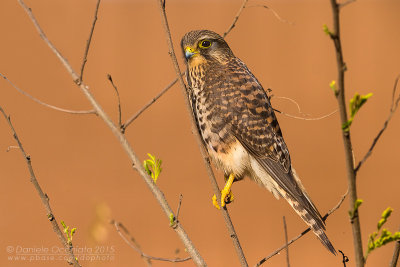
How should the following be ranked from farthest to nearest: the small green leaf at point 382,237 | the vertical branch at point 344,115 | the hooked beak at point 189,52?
the hooked beak at point 189,52
the small green leaf at point 382,237
the vertical branch at point 344,115

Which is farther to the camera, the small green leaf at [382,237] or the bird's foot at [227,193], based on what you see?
the bird's foot at [227,193]

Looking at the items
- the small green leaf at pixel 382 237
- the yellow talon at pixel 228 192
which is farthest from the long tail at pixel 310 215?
the small green leaf at pixel 382 237

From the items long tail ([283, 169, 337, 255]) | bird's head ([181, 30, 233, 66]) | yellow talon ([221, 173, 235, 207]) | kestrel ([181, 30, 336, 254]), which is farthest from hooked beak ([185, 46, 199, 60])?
long tail ([283, 169, 337, 255])

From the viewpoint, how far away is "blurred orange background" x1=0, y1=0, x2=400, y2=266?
768 centimetres

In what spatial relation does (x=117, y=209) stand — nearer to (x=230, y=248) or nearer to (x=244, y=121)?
(x=230, y=248)

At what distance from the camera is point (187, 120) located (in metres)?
9.86

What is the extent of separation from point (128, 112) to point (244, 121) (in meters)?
7.17

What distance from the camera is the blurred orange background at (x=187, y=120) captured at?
768 cm

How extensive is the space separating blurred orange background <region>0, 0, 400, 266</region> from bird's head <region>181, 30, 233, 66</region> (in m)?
3.57

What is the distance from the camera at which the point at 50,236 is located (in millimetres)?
7418

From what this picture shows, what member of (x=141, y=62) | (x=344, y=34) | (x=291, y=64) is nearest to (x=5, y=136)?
(x=141, y=62)

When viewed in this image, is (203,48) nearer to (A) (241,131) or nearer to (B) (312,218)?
(A) (241,131)

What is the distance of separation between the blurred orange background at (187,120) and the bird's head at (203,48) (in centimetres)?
357

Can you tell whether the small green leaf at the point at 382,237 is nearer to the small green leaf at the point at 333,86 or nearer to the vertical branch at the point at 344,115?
the vertical branch at the point at 344,115
